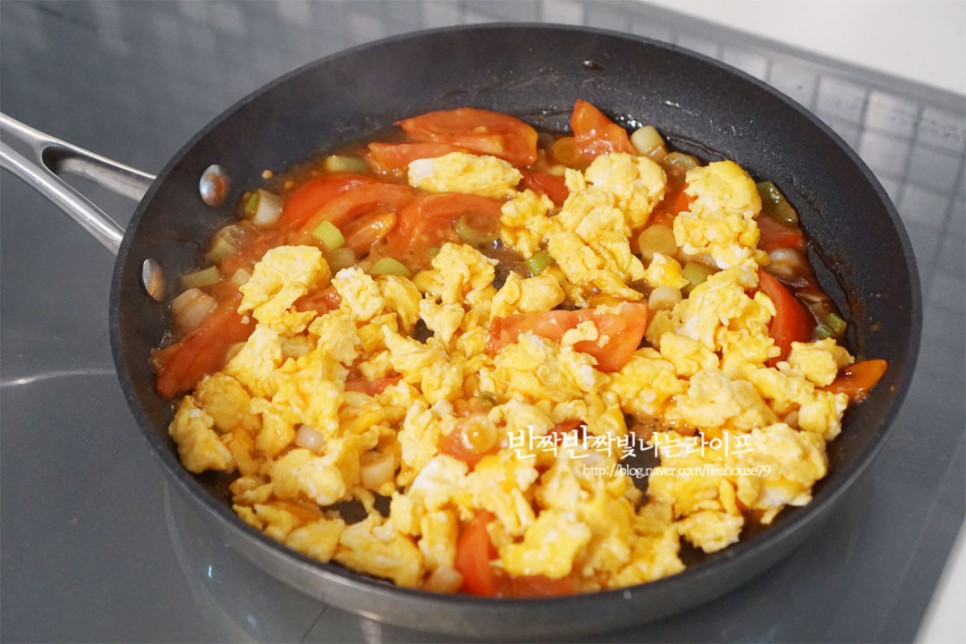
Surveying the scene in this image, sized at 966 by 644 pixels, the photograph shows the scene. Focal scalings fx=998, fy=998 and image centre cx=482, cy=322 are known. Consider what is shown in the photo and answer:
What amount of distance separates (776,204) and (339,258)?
3.35 ft

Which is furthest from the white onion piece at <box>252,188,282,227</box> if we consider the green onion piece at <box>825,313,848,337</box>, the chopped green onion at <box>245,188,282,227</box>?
the green onion piece at <box>825,313,848,337</box>

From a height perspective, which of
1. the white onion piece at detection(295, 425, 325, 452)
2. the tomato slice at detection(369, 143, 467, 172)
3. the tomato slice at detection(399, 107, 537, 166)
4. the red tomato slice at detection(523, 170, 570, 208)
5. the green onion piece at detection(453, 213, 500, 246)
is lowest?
the white onion piece at detection(295, 425, 325, 452)

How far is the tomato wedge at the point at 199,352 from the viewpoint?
1965 millimetres

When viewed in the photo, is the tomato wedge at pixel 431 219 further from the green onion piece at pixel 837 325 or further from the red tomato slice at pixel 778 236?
the green onion piece at pixel 837 325

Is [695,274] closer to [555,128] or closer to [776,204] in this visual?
[776,204]

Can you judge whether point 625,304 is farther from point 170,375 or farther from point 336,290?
point 170,375

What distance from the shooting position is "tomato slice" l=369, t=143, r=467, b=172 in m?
2.45

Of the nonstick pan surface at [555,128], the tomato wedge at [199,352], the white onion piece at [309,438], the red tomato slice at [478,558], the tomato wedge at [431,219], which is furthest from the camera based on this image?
the tomato wedge at [431,219]

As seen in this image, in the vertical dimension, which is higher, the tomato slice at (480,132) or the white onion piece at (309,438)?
the tomato slice at (480,132)

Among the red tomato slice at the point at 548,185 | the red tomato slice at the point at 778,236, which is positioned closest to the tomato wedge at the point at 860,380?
the red tomato slice at the point at 778,236

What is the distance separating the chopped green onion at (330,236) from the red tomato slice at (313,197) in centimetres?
9

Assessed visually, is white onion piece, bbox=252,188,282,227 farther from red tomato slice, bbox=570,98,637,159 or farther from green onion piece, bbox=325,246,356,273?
red tomato slice, bbox=570,98,637,159

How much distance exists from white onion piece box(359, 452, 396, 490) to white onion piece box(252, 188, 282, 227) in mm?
757

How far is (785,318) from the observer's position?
2.06 m
